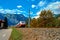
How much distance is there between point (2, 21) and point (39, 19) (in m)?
43.7

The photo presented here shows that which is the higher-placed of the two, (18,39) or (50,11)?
(50,11)

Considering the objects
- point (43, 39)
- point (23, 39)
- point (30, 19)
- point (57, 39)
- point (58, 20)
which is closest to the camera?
point (57, 39)

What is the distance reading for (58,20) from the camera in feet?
101

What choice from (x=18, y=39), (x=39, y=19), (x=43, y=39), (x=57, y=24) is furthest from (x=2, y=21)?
(x=43, y=39)

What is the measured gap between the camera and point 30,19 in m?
52.1

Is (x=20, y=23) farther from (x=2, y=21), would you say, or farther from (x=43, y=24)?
(x=2, y=21)

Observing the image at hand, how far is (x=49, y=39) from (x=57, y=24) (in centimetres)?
1866

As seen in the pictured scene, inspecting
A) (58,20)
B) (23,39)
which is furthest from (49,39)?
(58,20)

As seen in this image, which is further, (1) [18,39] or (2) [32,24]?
(2) [32,24]

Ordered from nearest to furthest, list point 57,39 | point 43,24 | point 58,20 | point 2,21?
point 57,39 < point 58,20 < point 43,24 < point 2,21

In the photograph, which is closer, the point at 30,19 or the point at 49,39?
the point at 49,39

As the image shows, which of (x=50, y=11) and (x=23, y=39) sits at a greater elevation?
(x=50, y=11)

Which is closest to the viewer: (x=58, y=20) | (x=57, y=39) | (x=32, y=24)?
(x=57, y=39)

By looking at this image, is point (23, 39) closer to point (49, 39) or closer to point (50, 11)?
point (49, 39)
